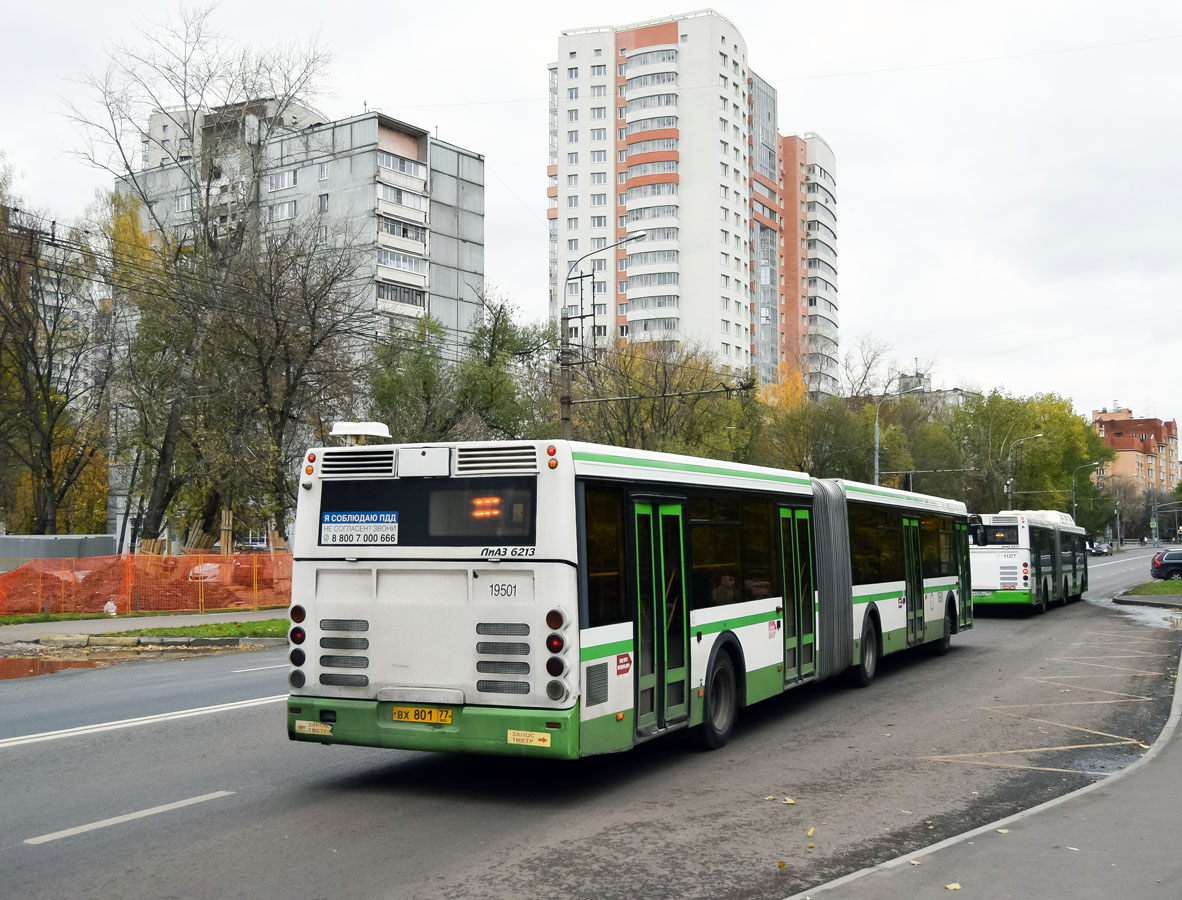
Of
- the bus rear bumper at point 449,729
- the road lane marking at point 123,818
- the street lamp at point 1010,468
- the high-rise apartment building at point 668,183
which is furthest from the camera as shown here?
the high-rise apartment building at point 668,183

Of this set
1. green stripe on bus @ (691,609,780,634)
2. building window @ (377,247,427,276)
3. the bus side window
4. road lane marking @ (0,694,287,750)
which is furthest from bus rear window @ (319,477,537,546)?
building window @ (377,247,427,276)

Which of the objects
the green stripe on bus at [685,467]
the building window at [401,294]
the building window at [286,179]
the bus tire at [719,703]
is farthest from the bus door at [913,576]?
the building window at [286,179]

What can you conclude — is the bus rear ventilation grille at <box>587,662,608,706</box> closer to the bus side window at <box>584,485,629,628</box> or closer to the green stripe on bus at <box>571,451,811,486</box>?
the bus side window at <box>584,485,629,628</box>

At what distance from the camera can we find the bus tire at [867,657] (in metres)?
14.8

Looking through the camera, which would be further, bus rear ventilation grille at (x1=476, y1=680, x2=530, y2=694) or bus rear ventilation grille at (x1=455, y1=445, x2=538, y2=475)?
bus rear ventilation grille at (x1=455, y1=445, x2=538, y2=475)

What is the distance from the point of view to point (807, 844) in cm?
691

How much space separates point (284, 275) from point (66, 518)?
2752 cm

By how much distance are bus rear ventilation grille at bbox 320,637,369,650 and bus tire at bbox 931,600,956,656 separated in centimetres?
1316

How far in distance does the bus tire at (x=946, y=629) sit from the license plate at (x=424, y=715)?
13.0 metres

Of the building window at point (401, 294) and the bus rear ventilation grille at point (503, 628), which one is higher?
the building window at point (401, 294)

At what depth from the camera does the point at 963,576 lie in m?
20.7

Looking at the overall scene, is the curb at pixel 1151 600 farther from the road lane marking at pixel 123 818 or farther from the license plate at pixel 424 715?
the road lane marking at pixel 123 818

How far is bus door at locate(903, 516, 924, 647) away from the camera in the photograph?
17.2 m

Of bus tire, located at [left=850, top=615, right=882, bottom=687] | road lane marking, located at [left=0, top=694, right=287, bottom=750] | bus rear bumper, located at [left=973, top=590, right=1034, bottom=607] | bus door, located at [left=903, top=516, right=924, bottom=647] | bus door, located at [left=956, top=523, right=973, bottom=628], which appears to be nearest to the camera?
road lane marking, located at [left=0, top=694, right=287, bottom=750]
